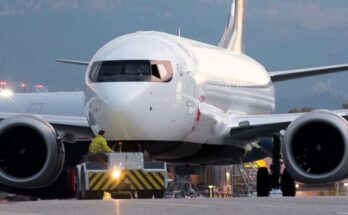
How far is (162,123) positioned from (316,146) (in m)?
3.69

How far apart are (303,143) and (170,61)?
356cm

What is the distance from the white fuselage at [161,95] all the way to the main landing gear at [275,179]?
1.62 metres

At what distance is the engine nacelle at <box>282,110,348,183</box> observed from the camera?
28.6 meters

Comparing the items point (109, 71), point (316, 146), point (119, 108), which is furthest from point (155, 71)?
point (316, 146)

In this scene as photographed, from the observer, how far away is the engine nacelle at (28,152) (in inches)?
1117

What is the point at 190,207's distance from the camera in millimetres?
18547

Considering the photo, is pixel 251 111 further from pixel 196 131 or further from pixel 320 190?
pixel 320 190

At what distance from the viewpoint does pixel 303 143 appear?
2909 cm

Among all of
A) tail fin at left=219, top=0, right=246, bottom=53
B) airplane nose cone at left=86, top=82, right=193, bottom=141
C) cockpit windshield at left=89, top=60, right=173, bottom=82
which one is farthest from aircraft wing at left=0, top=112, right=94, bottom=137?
tail fin at left=219, top=0, right=246, bottom=53

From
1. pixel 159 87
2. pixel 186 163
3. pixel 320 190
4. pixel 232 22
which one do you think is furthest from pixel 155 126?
pixel 320 190

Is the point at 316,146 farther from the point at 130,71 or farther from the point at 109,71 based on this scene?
the point at 109,71

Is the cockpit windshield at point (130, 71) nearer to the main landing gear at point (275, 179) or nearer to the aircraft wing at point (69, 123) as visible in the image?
the aircraft wing at point (69, 123)

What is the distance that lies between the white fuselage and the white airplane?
22mm

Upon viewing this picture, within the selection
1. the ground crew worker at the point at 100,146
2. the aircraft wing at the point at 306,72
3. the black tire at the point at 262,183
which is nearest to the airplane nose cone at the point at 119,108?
the ground crew worker at the point at 100,146
